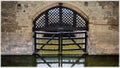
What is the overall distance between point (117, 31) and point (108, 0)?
103 centimetres

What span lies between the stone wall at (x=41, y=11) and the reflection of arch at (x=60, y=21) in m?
0.29

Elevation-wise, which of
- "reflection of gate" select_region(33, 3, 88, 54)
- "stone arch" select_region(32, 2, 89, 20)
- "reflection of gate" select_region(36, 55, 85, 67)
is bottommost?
"reflection of gate" select_region(36, 55, 85, 67)

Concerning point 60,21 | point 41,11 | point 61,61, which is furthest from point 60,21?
point 61,61

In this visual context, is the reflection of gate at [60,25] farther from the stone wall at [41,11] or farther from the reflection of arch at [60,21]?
the stone wall at [41,11]

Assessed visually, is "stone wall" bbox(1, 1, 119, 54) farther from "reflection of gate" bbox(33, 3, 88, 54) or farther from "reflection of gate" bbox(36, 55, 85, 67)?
"reflection of gate" bbox(36, 55, 85, 67)

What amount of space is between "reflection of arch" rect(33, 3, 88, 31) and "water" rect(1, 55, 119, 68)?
3.05 ft

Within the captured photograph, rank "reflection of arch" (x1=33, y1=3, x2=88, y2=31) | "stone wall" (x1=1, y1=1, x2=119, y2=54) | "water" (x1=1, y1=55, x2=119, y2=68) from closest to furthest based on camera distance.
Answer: "water" (x1=1, y1=55, x2=119, y2=68) → "stone wall" (x1=1, y1=1, x2=119, y2=54) → "reflection of arch" (x1=33, y1=3, x2=88, y2=31)

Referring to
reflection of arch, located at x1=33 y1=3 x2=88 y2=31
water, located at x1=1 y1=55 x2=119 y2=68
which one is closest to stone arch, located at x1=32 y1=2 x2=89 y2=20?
reflection of arch, located at x1=33 y1=3 x2=88 y2=31

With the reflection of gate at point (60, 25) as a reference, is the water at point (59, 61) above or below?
below

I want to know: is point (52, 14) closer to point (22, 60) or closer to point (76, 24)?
point (76, 24)

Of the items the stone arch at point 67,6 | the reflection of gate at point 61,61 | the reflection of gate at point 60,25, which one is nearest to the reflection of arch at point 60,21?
the reflection of gate at point 60,25

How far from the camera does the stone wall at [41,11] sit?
9164 mm

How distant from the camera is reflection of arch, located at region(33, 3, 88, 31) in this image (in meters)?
9.59

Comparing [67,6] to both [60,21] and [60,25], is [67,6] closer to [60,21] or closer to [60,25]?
[60,21]
